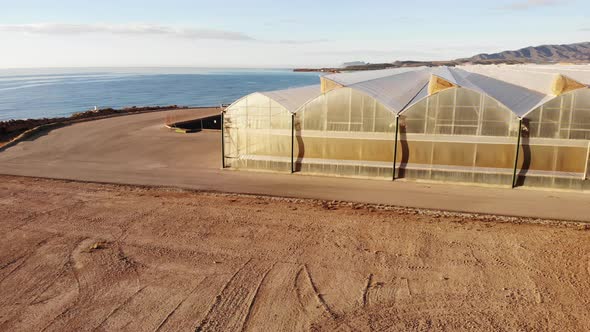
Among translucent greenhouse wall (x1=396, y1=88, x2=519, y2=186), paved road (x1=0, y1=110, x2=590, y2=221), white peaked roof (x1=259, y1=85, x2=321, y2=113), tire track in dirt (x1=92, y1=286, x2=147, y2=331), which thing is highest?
white peaked roof (x1=259, y1=85, x2=321, y2=113)

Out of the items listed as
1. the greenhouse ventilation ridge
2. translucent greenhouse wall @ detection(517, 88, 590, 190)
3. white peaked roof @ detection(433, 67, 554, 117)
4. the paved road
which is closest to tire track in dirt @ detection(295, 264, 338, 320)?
the paved road

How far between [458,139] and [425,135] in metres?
1.68

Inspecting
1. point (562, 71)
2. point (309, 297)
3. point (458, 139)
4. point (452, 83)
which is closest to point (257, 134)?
point (458, 139)

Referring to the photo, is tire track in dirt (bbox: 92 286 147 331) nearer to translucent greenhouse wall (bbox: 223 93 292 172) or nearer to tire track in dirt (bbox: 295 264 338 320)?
tire track in dirt (bbox: 295 264 338 320)

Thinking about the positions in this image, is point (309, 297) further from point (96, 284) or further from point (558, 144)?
point (558, 144)

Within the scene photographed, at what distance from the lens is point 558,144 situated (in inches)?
828

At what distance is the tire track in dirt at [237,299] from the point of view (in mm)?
10727

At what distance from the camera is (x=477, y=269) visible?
43.7 ft

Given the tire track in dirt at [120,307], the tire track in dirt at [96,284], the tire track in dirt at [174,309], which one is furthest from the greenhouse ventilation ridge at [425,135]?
the tire track in dirt at [120,307]

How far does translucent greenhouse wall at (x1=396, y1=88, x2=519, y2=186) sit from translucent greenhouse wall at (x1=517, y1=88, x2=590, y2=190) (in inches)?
31.3

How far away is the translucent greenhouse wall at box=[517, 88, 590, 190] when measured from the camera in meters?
20.7

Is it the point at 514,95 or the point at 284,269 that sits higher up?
the point at 514,95

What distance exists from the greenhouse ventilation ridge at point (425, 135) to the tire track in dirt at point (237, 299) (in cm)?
1160

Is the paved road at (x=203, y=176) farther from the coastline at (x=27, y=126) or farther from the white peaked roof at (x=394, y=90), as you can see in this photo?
the white peaked roof at (x=394, y=90)
